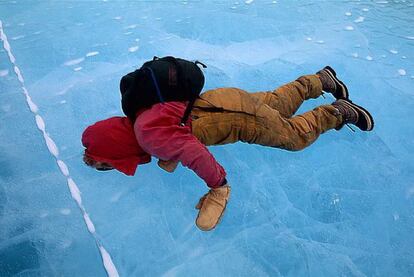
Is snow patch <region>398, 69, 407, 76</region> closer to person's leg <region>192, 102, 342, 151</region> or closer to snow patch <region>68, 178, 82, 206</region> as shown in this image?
person's leg <region>192, 102, 342, 151</region>

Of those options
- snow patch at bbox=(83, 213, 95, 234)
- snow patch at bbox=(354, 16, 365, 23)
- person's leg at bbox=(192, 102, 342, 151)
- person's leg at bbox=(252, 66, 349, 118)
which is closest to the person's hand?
person's leg at bbox=(192, 102, 342, 151)

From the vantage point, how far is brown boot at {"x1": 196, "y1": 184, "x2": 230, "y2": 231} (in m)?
1.34

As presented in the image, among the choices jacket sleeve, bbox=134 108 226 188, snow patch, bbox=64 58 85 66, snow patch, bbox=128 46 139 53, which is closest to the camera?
jacket sleeve, bbox=134 108 226 188

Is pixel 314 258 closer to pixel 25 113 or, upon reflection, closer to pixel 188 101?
pixel 188 101

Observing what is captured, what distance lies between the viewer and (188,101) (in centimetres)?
143

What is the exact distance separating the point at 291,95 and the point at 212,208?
30.8 inches

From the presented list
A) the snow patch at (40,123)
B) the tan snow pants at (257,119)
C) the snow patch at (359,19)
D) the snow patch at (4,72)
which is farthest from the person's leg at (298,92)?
the snow patch at (4,72)

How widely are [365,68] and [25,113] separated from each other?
2.22 meters

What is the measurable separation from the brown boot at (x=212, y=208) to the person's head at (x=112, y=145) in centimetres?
32

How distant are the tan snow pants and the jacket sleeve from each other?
0.15m

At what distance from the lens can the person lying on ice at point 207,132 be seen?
131 cm

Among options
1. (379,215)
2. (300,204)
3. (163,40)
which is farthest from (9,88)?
(379,215)

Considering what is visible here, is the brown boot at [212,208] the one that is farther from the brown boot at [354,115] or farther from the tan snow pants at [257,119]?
the brown boot at [354,115]

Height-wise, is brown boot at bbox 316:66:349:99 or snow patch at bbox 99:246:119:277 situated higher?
brown boot at bbox 316:66:349:99
